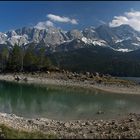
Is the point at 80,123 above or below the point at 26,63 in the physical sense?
below

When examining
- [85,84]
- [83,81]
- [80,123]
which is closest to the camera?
[80,123]

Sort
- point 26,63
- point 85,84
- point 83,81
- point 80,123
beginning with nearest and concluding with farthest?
point 80,123 < point 85,84 < point 83,81 < point 26,63

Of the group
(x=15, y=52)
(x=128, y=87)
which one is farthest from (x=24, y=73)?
(x=128, y=87)

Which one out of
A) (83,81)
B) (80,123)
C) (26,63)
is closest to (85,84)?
(83,81)

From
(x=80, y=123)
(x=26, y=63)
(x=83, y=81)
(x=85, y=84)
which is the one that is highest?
(x=26, y=63)

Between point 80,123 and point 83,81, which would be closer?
point 80,123

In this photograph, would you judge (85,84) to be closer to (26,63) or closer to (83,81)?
(83,81)

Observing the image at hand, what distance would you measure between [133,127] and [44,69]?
449ft

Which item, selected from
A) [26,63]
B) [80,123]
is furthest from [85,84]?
[80,123]

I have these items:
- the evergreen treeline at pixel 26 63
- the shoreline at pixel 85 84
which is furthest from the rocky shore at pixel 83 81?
the evergreen treeline at pixel 26 63

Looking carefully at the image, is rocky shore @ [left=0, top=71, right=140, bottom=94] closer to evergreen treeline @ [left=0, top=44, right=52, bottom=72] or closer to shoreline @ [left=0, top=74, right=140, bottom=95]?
shoreline @ [left=0, top=74, right=140, bottom=95]

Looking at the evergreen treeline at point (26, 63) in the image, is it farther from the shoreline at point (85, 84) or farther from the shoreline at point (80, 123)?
the shoreline at point (85, 84)

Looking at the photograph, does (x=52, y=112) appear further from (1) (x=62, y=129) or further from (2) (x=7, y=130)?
(2) (x=7, y=130)

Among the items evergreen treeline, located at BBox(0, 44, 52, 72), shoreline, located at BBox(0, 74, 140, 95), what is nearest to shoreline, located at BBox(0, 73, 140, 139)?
shoreline, located at BBox(0, 74, 140, 95)
